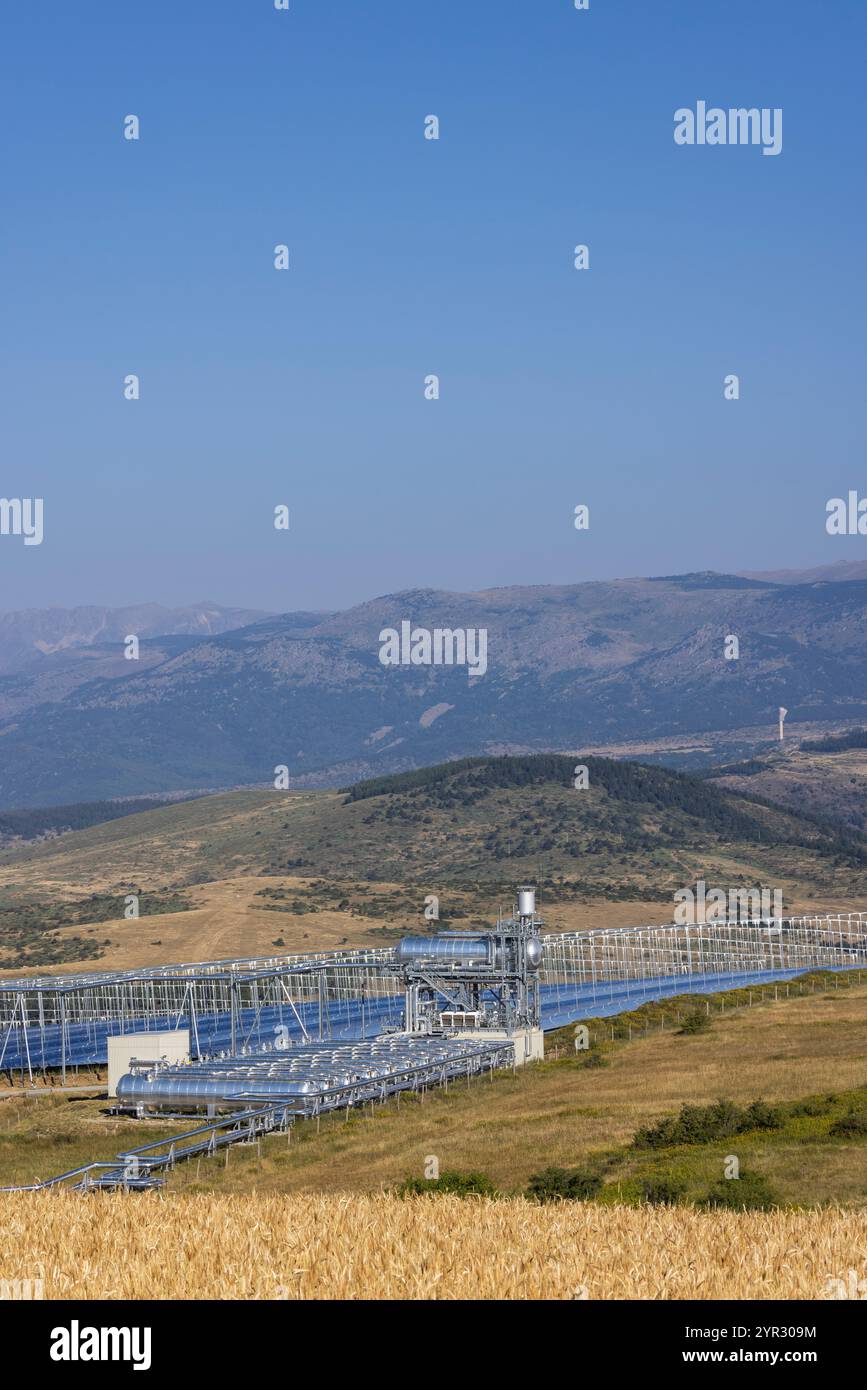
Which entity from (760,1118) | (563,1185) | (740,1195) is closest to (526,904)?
(760,1118)

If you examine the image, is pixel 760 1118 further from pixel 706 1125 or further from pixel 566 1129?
pixel 566 1129

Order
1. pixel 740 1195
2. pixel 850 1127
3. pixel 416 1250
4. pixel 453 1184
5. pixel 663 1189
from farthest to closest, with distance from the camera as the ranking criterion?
pixel 850 1127 → pixel 453 1184 → pixel 663 1189 → pixel 740 1195 → pixel 416 1250

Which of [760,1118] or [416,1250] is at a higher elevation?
[416,1250]

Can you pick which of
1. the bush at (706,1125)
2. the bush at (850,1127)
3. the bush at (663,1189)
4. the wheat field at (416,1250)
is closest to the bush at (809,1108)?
the bush at (706,1125)

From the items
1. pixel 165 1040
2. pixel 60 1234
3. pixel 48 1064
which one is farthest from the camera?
pixel 48 1064

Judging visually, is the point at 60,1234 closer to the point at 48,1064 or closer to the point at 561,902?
the point at 48,1064

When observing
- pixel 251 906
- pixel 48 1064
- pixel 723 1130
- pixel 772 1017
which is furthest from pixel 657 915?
pixel 723 1130
